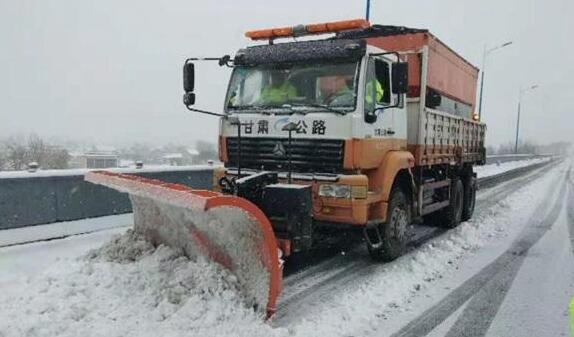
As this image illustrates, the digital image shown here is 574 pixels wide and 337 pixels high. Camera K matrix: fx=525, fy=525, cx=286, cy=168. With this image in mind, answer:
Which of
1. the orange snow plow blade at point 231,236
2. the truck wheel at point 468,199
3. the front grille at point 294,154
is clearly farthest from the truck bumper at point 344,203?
the truck wheel at point 468,199

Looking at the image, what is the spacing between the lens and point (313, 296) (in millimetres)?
5262

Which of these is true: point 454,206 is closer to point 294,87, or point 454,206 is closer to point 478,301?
point 478,301

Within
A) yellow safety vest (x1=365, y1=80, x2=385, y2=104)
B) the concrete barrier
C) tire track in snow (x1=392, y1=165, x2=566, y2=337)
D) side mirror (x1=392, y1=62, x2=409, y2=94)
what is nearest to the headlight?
yellow safety vest (x1=365, y1=80, x2=385, y2=104)

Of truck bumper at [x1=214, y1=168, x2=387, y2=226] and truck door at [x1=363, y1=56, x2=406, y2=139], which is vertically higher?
truck door at [x1=363, y1=56, x2=406, y2=139]

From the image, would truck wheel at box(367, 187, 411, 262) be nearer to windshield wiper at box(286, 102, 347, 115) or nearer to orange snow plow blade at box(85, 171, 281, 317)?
windshield wiper at box(286, 102, 347, 115)

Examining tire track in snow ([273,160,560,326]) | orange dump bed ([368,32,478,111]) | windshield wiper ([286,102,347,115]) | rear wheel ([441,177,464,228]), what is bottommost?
tire track in snow ([273,160,560,326])

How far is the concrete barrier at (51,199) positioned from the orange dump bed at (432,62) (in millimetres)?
4624

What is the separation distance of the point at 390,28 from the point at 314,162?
3.02 metres

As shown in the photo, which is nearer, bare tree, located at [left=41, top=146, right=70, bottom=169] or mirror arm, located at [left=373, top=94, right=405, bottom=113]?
mirror arm, located at [left=373, top=94, right=405, bottom=113]

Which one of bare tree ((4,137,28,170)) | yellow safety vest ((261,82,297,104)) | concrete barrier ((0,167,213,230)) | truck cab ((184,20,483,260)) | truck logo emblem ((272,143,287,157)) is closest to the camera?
truck cab ((184,20,483,260))

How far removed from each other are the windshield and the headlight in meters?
0.87

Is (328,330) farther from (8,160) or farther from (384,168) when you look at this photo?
(8,160)

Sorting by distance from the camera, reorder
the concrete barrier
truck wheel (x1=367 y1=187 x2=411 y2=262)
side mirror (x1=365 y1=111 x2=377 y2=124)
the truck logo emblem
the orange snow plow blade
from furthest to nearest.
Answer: the concrete barrier < truck wheel (x1=367 y1=187 x2=411 y2=262) < the truck logo emblem < side mirror (x1=365 y1=111 x2=377 y2=124) < the orange snow plow blade

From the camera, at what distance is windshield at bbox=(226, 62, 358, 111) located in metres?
6.00
